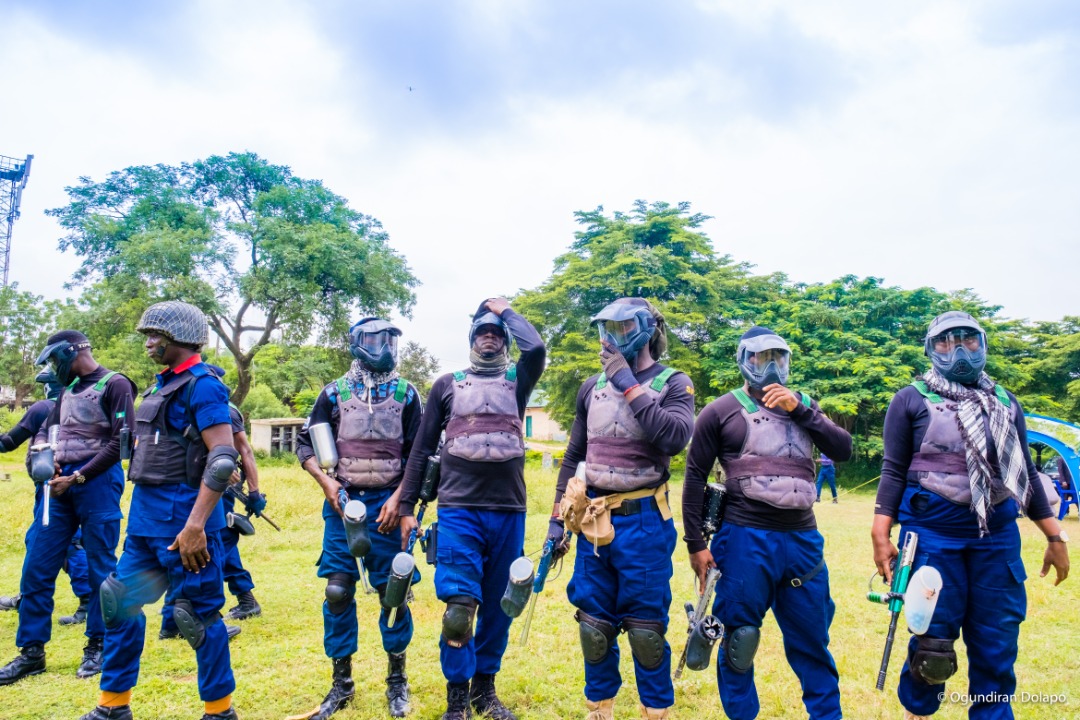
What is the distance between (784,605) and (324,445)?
3311 millimetres

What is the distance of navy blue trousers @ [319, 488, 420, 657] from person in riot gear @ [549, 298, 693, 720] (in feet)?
4.50

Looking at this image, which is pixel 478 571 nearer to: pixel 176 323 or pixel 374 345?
pixel 374 345

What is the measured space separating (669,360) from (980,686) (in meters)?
28.5

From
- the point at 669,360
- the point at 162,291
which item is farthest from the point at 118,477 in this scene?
the point at 669,360

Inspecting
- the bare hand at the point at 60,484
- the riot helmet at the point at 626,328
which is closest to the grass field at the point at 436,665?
the bare hand at the point at 60,484

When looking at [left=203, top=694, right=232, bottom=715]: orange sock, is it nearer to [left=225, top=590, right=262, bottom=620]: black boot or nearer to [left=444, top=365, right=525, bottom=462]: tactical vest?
[left=444, top=365, right=525, bottom=462]: tactical vest

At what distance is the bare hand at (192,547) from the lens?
4215 mm

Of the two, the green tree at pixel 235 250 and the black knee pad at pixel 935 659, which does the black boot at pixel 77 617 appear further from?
the green tree at pixel 235 250

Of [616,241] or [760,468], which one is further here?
[616,241]

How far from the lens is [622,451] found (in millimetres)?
4363

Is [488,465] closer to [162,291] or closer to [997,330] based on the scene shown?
[162,291]

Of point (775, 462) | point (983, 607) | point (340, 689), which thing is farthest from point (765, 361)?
point (340, 689)

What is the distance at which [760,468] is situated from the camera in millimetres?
4172

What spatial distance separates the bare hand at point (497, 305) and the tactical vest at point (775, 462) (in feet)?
6.05
